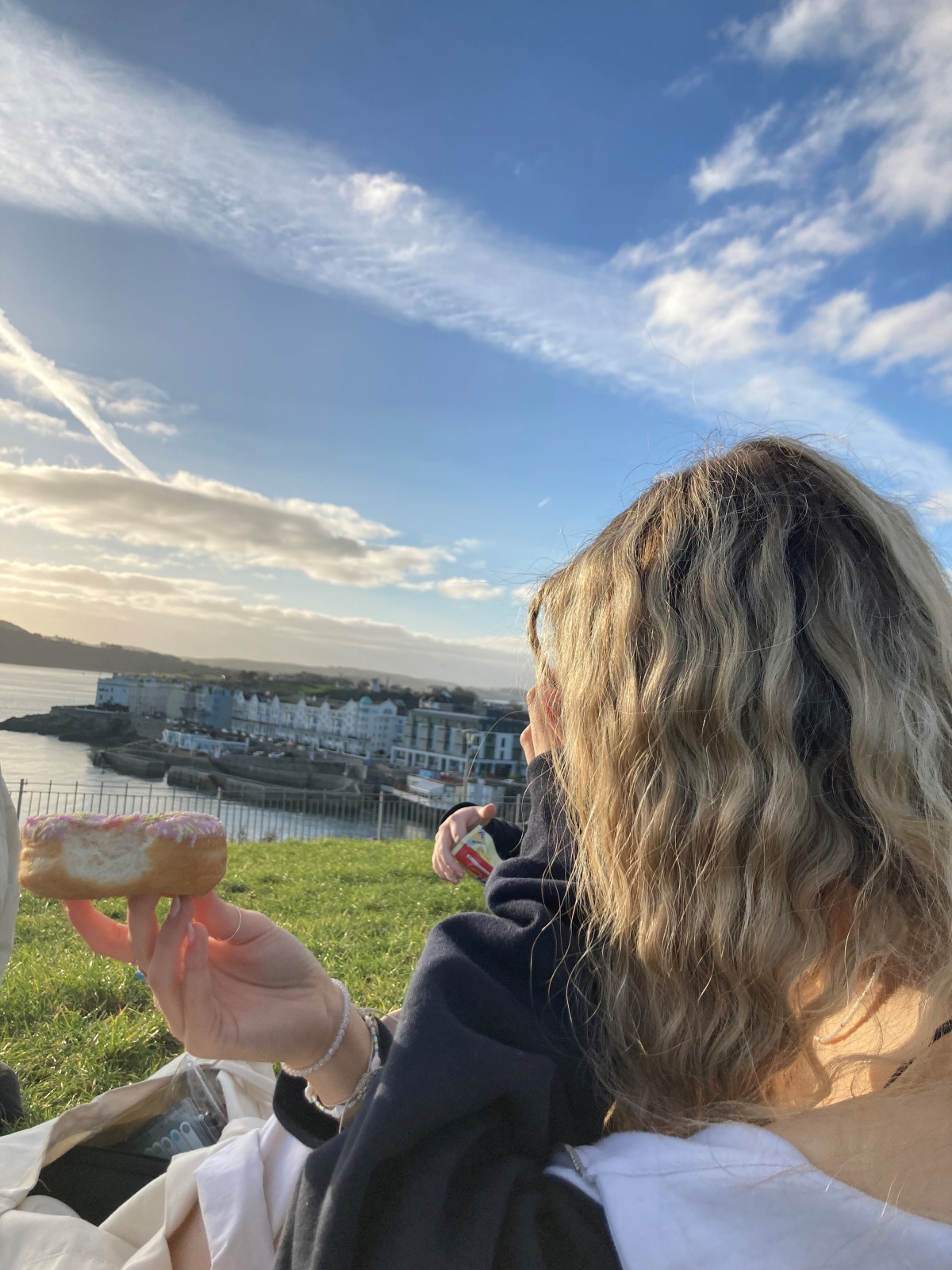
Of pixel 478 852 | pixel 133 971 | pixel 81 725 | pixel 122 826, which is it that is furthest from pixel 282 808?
pixel 122 826

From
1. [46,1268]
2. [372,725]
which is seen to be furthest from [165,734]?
A: [46,1268]

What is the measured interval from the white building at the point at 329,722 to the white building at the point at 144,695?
219 inches

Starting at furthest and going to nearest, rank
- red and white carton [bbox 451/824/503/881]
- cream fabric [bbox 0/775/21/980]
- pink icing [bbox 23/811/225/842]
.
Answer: cream fabric [bbox 0/775/21/980]
red and white carton [bbox 451/824/503/881]
pink icing [bbox 23/811/225/842]

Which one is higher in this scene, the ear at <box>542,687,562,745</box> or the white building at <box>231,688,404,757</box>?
the ear at <box>542,687,562,745</box>

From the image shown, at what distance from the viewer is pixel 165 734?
29203mm

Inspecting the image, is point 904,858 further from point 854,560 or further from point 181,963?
point 181,963

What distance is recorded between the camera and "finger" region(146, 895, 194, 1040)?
1290mm

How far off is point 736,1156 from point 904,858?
449 mm

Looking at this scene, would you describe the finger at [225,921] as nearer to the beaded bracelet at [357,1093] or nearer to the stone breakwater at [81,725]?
the beaded bracelet at [357,1093]

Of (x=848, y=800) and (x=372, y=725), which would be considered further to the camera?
(x=372, y=725)

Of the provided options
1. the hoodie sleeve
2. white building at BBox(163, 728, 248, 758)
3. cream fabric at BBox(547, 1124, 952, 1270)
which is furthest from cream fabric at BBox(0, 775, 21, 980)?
white building at BBox(163, 728, 248, 758)

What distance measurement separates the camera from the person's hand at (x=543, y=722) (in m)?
1.51

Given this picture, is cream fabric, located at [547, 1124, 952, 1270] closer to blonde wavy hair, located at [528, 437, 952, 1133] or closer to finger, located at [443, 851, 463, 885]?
blonde wavy hair, located at [528, 437, 952, 1133]

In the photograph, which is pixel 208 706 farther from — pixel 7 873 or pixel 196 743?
pixel 7 873
